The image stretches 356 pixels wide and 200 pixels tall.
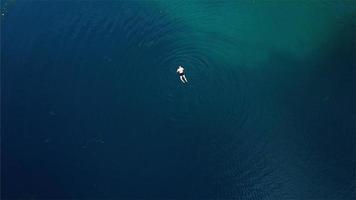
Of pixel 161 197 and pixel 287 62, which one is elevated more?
pixel 287 62

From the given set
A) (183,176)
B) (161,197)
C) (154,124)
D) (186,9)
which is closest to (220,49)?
(186,9)

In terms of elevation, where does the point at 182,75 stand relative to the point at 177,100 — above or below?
above

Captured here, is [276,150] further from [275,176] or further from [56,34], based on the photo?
[56,34]

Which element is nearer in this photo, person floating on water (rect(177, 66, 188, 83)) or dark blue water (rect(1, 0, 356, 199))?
dark blue water (rect(1, 0, 356, 199))

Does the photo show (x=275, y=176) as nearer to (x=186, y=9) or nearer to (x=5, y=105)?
(x=186, y=9)

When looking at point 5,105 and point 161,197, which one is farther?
point 5,105

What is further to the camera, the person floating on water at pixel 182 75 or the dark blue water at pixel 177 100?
the person floating on water at pixel 182 75

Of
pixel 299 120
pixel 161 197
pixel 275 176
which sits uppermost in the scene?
pixel 299 120
